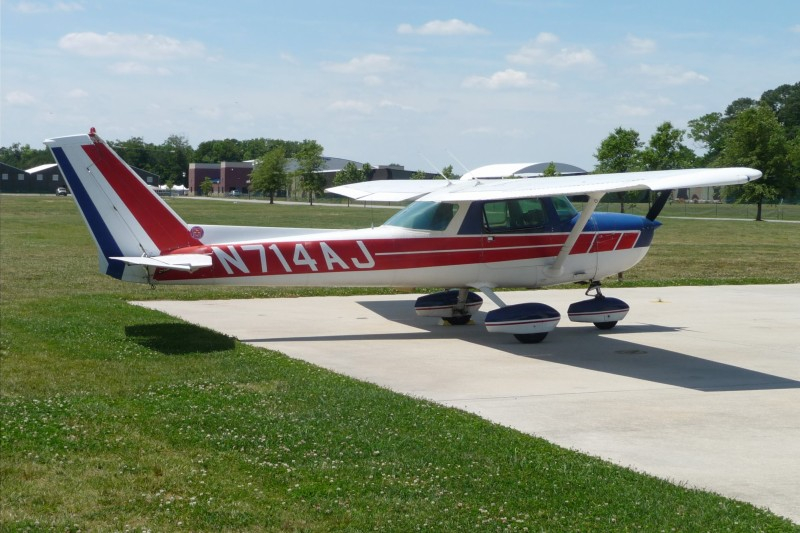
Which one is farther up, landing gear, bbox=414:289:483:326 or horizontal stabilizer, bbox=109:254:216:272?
horizontal stabilizer, bbox=109:254:216:272

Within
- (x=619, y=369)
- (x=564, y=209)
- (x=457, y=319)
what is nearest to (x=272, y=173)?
(x=457, y=319)

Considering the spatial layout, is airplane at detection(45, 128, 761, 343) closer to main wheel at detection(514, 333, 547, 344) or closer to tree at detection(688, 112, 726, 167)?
main wheel at detection(514, 333, 547, 344)

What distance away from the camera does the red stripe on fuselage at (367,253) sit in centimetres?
1284

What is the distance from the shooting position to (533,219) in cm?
1405

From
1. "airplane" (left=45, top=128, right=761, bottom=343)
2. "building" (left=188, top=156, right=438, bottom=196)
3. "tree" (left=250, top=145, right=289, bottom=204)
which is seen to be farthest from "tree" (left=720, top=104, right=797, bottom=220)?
"building" (left=188, top=156, right=438, bottom=196)

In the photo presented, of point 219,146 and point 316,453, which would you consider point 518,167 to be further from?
point 316,453

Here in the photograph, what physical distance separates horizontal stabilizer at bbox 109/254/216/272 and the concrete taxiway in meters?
1.47

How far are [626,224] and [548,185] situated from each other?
88.4 inches

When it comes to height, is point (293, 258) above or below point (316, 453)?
above

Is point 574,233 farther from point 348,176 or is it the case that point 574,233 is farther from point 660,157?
point 348,176

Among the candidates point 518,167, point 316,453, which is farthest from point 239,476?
point 518,167

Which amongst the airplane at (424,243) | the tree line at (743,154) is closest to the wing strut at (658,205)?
the airplane at (424,243)

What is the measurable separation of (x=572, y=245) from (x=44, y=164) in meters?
146

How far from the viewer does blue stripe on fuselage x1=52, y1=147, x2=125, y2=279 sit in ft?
40.4
